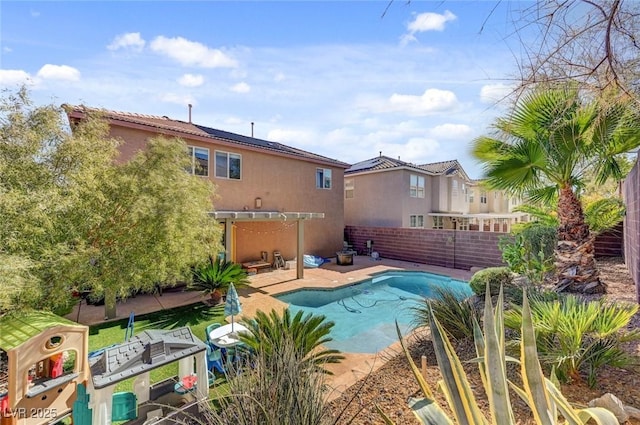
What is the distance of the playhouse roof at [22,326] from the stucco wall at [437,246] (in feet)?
57.2

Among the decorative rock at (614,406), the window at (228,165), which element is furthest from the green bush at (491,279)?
the window at (228,165)

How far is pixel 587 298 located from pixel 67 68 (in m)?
15.0

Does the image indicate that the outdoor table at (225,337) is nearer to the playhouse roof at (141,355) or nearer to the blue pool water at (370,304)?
the playhouse roof at (141,355)

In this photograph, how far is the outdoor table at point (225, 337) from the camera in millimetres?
6448

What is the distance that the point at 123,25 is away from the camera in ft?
25.9

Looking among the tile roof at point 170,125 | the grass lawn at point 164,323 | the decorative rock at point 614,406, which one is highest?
the tile roof at point 170,125

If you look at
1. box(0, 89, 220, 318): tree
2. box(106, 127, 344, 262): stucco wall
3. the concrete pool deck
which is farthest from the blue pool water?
box(106, 127, 344, 262): stucco wall

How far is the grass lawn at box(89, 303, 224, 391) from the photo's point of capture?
7926 mm

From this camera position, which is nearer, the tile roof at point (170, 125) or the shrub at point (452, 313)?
→ the shrub at point (452, 313)

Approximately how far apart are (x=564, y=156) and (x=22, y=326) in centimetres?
1198

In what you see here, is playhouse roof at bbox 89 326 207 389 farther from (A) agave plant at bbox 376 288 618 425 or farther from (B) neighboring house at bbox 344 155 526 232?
(B) neighboring house at bbox 344 155 526 232

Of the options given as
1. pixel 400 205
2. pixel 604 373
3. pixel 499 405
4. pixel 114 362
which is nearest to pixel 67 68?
pixel 114 362

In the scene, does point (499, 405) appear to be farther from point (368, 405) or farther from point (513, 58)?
point (513, 58)

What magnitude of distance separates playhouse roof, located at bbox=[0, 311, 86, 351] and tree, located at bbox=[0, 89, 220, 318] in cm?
32
